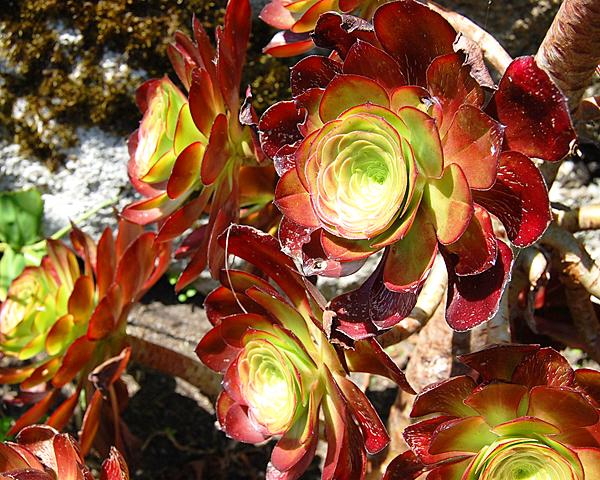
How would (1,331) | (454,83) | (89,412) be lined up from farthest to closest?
(1,331)
(89,412)
(454,83)

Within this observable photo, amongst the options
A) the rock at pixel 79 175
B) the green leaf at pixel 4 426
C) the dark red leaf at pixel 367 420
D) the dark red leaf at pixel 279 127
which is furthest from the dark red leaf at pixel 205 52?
the green leaf at pixel 4 426

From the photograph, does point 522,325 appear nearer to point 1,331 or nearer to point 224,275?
point 224,275

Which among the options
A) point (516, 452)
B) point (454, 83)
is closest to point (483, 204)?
point (454, 83)

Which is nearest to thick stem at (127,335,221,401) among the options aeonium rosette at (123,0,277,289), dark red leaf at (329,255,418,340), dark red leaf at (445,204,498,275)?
aeonium rosette at (123,0,277,289)

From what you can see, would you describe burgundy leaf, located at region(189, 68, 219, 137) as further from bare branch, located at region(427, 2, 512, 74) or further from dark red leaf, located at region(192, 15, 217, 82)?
bare branch, located at region(427, 2, 512, 74)

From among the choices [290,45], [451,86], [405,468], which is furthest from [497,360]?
[290,45]

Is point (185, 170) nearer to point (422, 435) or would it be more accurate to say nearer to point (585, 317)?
point (422, 435)
